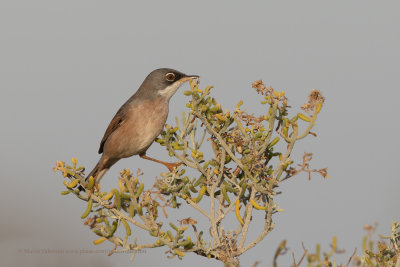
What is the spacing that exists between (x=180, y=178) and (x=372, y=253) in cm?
235

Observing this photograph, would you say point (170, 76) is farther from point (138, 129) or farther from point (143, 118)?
point (138, 129)

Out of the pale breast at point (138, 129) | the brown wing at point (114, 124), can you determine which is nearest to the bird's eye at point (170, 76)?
the pale breast at point (138, 129)

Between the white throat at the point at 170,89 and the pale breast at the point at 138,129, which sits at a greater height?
the white throat at the point at 170,89

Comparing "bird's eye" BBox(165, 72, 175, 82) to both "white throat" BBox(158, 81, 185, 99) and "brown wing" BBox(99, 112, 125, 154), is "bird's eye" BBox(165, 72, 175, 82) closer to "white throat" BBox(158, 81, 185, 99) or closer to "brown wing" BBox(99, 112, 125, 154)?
"white throat" BBox(158, 81, 185, 99)

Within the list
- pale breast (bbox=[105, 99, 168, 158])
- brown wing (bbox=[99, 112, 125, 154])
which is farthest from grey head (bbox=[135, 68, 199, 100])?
brown wing (bbox=[99, 112, 125, 154])

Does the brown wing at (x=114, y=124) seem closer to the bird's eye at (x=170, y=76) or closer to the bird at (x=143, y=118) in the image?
the bird at (x=143, y=118)

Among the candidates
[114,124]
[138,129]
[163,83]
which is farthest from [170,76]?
[114,124]

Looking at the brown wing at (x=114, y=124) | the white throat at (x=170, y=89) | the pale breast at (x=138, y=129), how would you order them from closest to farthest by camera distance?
1. the pale breast at (x=138, y=129)
2. the white throat at (x=170, y=89)
3. the brown wing at (x=114, y=124)

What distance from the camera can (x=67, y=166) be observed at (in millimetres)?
6820

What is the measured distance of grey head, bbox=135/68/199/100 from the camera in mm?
9336

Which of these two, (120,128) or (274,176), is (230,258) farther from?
(120,128)

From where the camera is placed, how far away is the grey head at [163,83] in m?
9.34

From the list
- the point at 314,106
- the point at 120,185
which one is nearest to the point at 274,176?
the point at 314,106

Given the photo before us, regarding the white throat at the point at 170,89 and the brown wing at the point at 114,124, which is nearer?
the white throat at the point at 170,89
